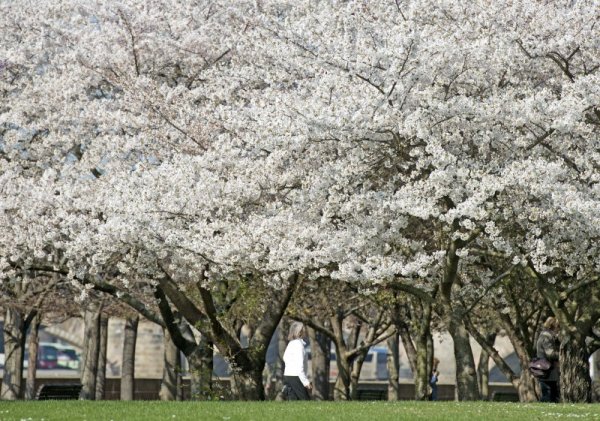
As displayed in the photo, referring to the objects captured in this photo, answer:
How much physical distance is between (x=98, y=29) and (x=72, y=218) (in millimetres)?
5955

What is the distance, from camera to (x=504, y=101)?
15.9 meters

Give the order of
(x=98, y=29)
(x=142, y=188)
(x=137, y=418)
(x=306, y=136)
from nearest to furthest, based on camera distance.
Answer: (x=137, y=418) → (x=306, y=136) → (x=142, y=188) → (x=98, y=29)

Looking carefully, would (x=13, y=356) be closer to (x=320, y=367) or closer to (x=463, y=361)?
(x=320, y=367)

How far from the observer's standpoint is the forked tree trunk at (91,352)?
29.9 meters

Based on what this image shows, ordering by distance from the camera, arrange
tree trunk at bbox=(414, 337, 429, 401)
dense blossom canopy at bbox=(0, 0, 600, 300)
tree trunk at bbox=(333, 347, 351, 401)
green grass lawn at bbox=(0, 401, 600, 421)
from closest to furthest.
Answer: green grass lawn at bbox=(0, 401, 600, 421), dense blossom canopy at bbox=(0, 0, 600, 300), tree trunk at bbox=(414, 337, 429, 401), tree trunk at bbox=(333, 347, 351, 401)

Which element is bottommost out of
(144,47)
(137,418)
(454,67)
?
(137,418)

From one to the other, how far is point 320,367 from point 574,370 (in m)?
13.6

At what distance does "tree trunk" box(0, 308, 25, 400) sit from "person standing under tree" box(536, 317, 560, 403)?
1366cm

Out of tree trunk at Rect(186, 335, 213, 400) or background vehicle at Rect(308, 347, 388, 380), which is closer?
tree trunk at Rect(186, 335, 213, 400)

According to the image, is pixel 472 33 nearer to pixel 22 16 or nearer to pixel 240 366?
pixel 240 366

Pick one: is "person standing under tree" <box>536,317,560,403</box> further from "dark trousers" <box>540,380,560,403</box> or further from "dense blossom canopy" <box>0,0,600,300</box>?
"dense blossom canopy" <box>0,0,600,300</box>

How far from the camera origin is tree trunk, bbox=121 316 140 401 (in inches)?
1282

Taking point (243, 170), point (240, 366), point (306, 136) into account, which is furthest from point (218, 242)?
point (240, 366)

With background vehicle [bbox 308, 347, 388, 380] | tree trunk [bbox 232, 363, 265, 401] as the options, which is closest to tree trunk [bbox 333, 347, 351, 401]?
tree trunk [bbox 232, 363, 265, 401]
